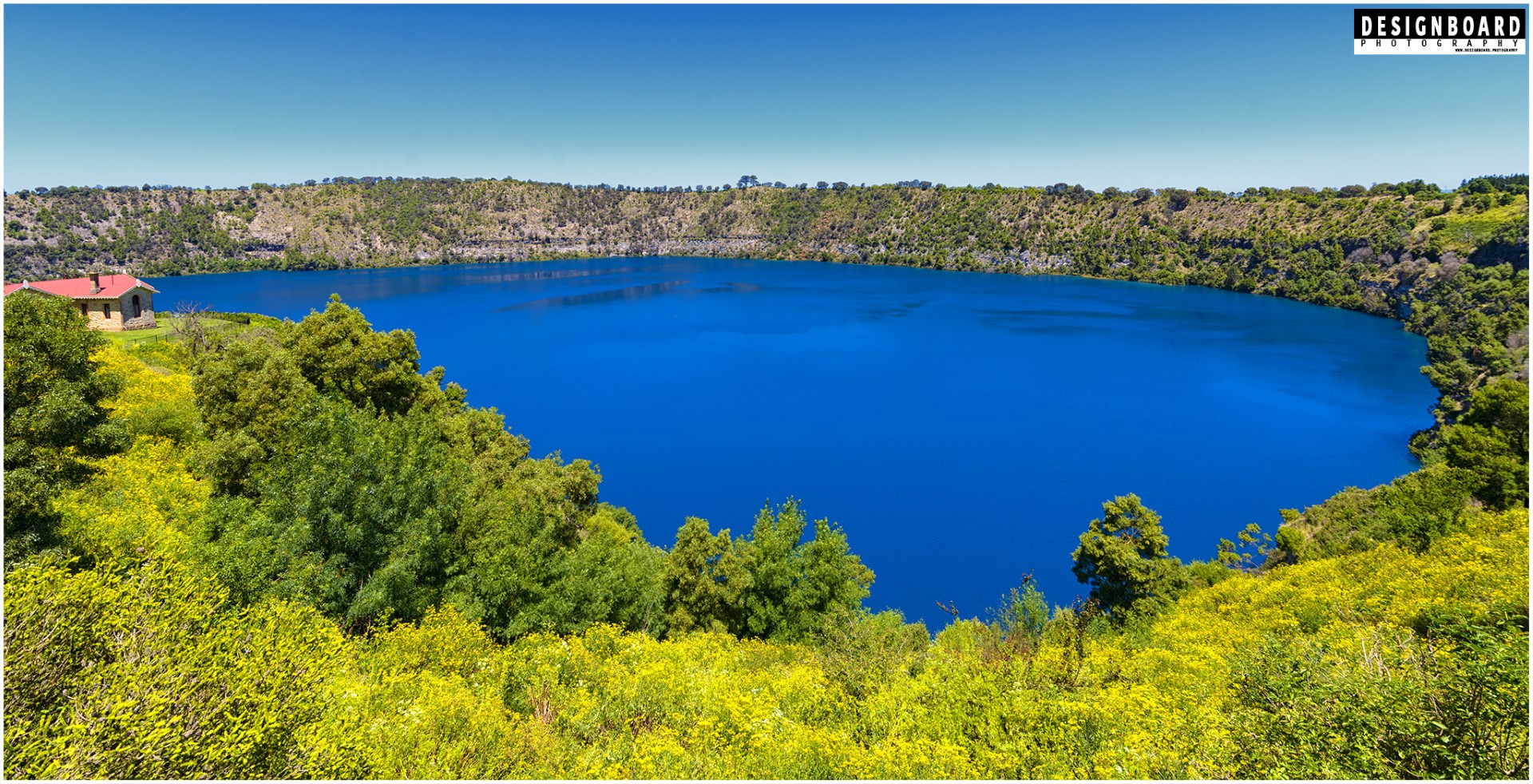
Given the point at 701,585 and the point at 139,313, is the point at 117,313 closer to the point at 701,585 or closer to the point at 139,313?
the point at 139,313

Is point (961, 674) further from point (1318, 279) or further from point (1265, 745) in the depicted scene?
point (1318, 279)

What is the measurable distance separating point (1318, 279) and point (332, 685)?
17019 centimetres

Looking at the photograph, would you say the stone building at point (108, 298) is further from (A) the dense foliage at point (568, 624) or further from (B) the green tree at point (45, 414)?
(B) the green tree at point (45, 414)

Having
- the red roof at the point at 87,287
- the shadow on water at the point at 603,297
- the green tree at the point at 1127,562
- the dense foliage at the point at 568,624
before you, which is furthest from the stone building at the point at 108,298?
the green tree at the point at 1127,562

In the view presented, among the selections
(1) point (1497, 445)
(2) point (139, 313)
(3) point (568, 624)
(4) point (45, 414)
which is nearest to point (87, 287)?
(2) point (139, 313)

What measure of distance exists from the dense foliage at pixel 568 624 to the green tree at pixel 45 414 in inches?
3.1

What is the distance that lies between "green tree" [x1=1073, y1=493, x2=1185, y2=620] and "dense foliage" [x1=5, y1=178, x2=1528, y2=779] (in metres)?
0.14

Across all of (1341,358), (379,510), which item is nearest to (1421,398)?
(1341,358)

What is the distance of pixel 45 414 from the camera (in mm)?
15297

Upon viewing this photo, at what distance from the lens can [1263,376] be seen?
7200cm

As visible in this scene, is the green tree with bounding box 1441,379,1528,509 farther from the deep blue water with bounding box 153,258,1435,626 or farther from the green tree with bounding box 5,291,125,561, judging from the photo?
the green tree with bounding box 5,291,125,561

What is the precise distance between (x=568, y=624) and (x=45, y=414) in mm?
13743

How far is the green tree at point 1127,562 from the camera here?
89.2 feet

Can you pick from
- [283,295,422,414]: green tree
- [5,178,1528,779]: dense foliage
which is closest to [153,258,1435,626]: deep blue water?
[5,178,1528,779]: dense foliage
